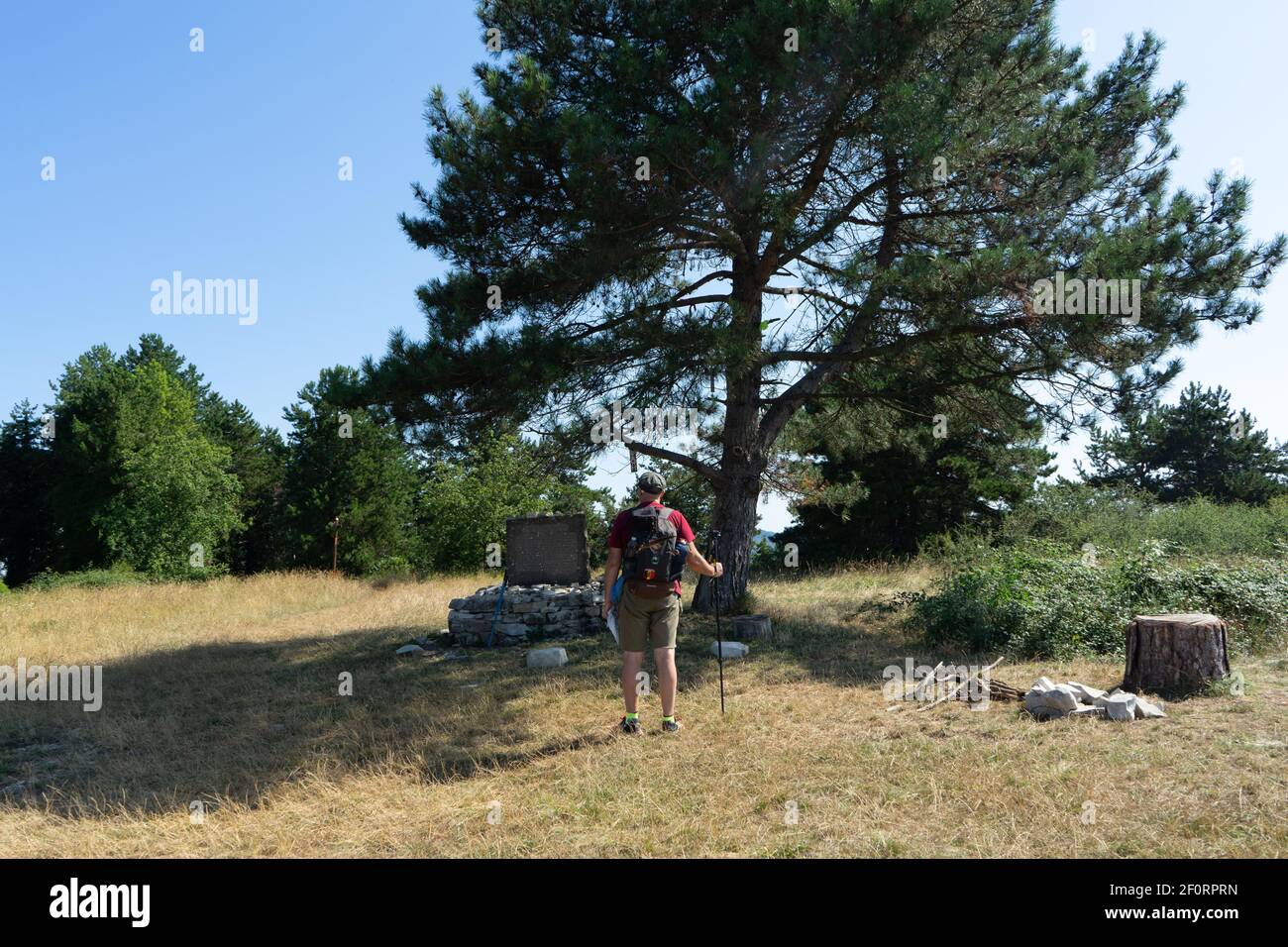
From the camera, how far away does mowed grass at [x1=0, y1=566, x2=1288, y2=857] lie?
4.20 m

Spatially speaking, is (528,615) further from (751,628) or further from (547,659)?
(751,628)

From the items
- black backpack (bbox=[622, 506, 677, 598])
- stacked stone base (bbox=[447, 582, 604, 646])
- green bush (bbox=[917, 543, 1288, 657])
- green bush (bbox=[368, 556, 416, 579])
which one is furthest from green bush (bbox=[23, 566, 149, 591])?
green bush (bbox=[917, 543, 1288, 657])

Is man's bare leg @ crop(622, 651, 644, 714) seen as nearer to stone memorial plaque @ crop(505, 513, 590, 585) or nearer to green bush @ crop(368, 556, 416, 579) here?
stone memorial plaque @ crop(505, 513, 590, 585)

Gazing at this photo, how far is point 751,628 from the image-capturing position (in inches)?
422

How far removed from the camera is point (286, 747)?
21.6ft

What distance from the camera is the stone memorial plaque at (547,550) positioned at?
1229 centimetres

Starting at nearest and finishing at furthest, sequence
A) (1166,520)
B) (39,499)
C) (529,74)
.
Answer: (529,74) → (1166,520) → (39,499)

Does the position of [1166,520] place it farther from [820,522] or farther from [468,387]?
[468,387]

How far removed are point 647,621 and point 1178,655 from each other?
14.9 ft

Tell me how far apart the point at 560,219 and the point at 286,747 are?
7.05 m

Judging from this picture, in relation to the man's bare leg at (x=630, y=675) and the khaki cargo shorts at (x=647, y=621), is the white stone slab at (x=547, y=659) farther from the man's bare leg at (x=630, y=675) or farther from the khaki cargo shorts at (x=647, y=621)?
the khaki cargo shorts at (x=647, y=621)

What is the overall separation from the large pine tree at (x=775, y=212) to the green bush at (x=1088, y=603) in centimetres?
242

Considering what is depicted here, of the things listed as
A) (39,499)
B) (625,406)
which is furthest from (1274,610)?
(39,499)

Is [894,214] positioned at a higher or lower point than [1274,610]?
higher
